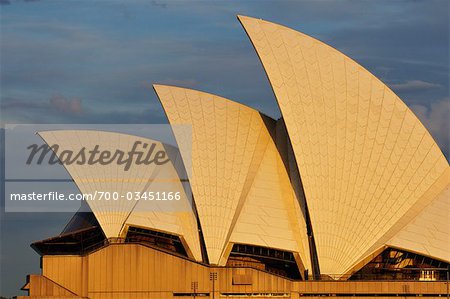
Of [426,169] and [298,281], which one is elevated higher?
[426,169]

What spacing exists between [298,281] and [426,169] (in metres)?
10.5

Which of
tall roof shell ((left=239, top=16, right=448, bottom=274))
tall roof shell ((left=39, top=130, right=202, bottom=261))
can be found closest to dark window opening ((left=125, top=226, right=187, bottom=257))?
tall roof shell ((left=39, top=130, right=202, bottom=261))

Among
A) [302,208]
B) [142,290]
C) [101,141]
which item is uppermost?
[101,141]

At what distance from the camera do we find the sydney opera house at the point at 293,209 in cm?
7131

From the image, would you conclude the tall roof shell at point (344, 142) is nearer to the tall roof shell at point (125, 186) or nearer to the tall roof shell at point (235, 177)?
the tall roof shell at point (235, 177)

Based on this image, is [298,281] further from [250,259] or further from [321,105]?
[321,105]

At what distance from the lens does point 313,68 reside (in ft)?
239

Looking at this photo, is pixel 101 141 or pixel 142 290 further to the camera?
A: pixel 101 141

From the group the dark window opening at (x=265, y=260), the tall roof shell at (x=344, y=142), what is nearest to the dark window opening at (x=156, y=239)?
the dark window opening at (x=265, y=260)

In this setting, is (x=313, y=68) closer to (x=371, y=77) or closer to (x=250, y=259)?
(x=371, y=77)

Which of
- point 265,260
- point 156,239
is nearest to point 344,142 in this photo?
point 265,260

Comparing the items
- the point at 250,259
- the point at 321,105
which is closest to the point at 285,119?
the point at 321,105

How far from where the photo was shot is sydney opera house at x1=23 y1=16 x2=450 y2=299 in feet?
234

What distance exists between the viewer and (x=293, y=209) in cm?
7400
